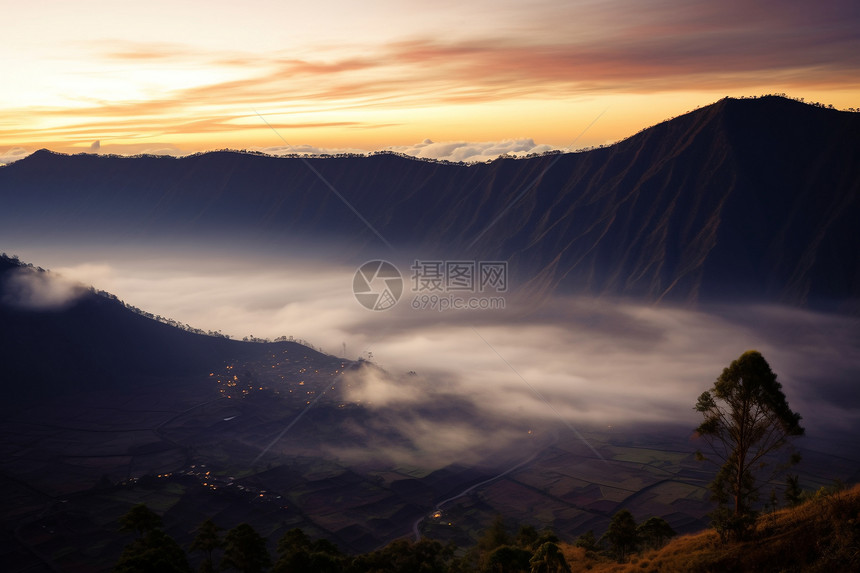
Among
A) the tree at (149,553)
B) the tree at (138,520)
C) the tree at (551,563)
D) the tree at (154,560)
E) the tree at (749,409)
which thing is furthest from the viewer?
the tree at (138,520)

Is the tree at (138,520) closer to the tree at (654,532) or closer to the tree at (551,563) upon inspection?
the tree at (551,563)

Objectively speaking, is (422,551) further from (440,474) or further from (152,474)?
(152,474)

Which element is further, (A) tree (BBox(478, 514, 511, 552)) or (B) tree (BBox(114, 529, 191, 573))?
(A) tree (BBox(478, 514, 511, 552))

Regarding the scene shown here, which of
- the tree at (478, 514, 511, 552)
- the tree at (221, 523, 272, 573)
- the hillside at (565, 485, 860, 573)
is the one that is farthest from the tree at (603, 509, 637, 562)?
the tree at (221, 523, 272, 573)

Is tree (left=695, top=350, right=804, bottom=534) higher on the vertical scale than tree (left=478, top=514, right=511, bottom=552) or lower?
higher

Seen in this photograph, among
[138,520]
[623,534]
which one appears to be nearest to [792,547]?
[623,534]

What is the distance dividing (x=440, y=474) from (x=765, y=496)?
272 feet

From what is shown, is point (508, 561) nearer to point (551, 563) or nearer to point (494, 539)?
point (551, 563)

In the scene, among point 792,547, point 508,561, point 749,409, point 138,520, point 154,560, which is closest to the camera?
point 792,547

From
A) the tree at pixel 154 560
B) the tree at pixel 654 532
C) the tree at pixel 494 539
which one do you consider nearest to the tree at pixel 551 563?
the tree at pixel 654 532

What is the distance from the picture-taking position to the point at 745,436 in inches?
1857

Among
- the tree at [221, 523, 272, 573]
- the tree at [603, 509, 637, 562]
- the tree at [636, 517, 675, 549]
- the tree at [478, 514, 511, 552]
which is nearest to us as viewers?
the tree at [636, 517, 675, 549]

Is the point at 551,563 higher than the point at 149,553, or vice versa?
the point at 551,563

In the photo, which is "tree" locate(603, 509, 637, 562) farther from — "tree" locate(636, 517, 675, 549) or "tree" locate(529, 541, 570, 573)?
"tree" locate(529, 541, 570, 573)
